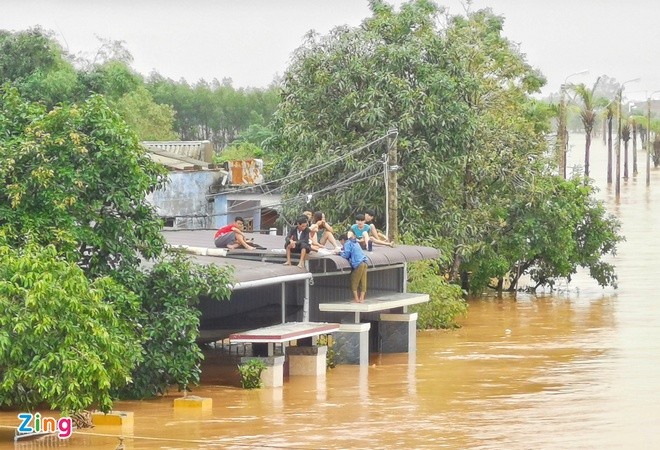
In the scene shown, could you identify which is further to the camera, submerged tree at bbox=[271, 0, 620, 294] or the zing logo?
submerged tree at bbox=[271, 0, 620, 294]

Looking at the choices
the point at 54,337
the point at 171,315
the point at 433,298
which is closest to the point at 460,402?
the point at 171,315

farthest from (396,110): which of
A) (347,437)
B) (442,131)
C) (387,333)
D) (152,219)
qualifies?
(347,437)

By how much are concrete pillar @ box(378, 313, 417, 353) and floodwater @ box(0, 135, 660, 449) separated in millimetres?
608

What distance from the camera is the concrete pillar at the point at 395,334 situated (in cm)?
3047

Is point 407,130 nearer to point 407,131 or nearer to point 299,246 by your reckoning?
point 407,131

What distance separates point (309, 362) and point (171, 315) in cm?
482

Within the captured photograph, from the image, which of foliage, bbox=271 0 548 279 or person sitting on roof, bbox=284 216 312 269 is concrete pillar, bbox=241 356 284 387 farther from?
foliage, bbox=271 0 548 279

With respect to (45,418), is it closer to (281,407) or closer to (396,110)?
(281,407)

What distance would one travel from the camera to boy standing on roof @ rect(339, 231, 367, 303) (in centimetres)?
2705

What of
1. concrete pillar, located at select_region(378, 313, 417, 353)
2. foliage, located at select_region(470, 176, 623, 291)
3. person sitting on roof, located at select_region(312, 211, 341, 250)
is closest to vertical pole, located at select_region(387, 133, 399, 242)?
concrete pillar, located at select_region(378, 313, 417, 353)

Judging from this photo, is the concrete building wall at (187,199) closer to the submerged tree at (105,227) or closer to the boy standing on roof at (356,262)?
the boy standing on roof at (356,262)

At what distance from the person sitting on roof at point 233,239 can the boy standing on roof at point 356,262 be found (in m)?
1.83

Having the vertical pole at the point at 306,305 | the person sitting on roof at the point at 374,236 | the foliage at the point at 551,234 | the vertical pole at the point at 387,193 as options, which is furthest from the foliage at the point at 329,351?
the foliage at the point at 551,234

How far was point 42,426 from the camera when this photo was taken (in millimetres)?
19125
